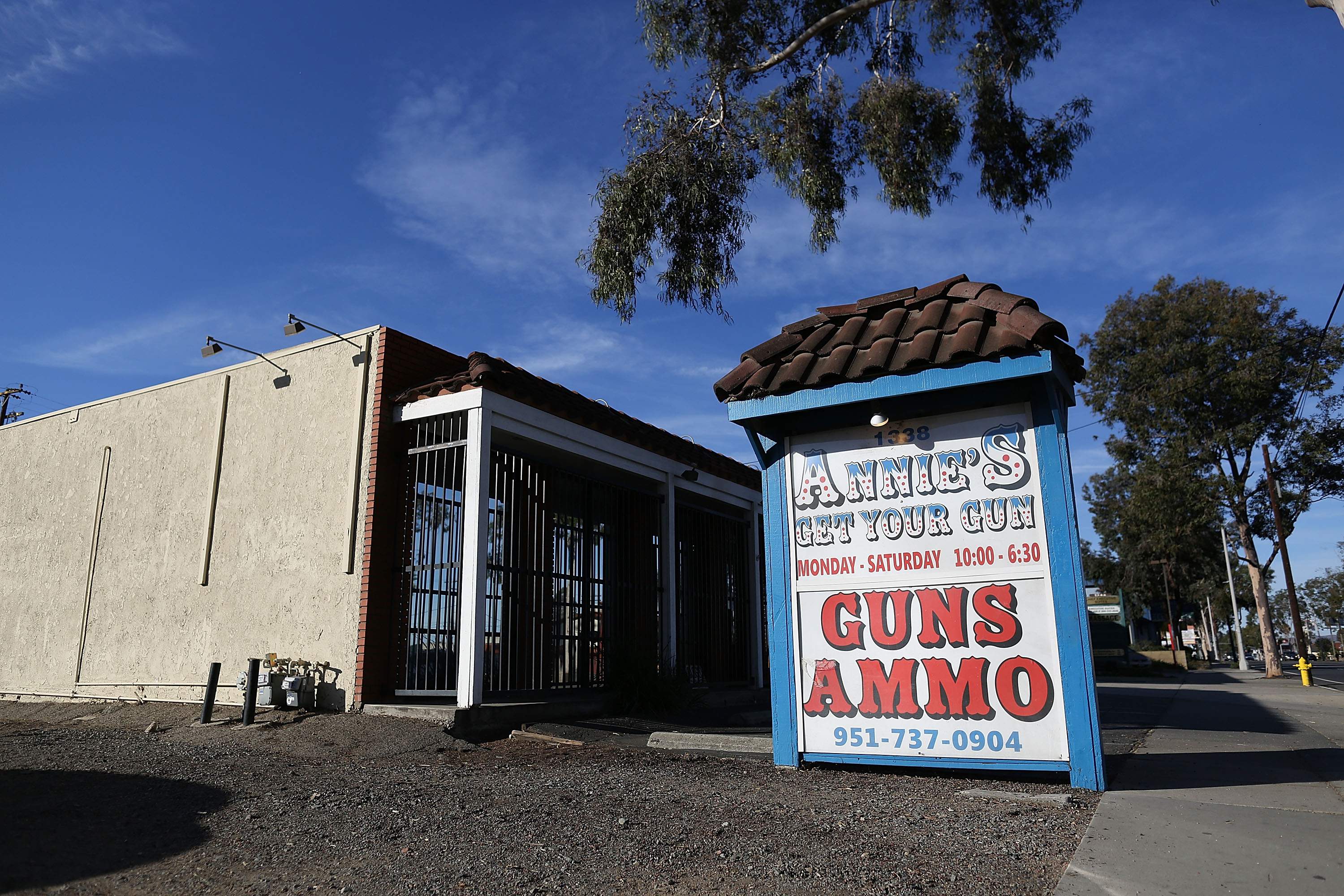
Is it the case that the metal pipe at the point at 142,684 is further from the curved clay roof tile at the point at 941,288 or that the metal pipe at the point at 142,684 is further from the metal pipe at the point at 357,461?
the curved clay roof tile at the point at 941,288

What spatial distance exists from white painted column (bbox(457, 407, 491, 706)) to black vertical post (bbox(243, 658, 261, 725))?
1.83 metres

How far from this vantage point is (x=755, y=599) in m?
13.9

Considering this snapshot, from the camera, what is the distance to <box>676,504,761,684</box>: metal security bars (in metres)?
12.5

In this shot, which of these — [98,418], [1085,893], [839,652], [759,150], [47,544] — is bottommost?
[1085,893]

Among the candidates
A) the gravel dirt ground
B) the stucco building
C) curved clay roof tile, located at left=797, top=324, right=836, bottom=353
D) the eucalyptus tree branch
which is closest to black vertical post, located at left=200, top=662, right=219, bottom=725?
the stucco building

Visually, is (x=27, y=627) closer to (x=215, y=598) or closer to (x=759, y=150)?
(x=215, y=598)

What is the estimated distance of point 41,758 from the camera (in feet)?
20.8

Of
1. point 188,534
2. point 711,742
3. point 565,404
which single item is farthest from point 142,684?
point 711,742

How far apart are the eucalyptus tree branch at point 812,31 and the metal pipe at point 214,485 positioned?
7.59m

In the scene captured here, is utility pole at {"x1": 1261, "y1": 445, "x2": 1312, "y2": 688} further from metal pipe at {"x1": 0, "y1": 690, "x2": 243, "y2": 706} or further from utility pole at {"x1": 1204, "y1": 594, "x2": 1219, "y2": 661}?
utility pole at {"x1": 1204, "y1": 594, "x2": 1219, "y2": 661}

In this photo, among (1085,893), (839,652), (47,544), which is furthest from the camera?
(47,544)

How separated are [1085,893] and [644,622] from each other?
8502 millimetres

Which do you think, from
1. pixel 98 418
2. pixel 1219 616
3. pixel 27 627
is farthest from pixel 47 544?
pixel 1219 616

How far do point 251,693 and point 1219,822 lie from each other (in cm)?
761
